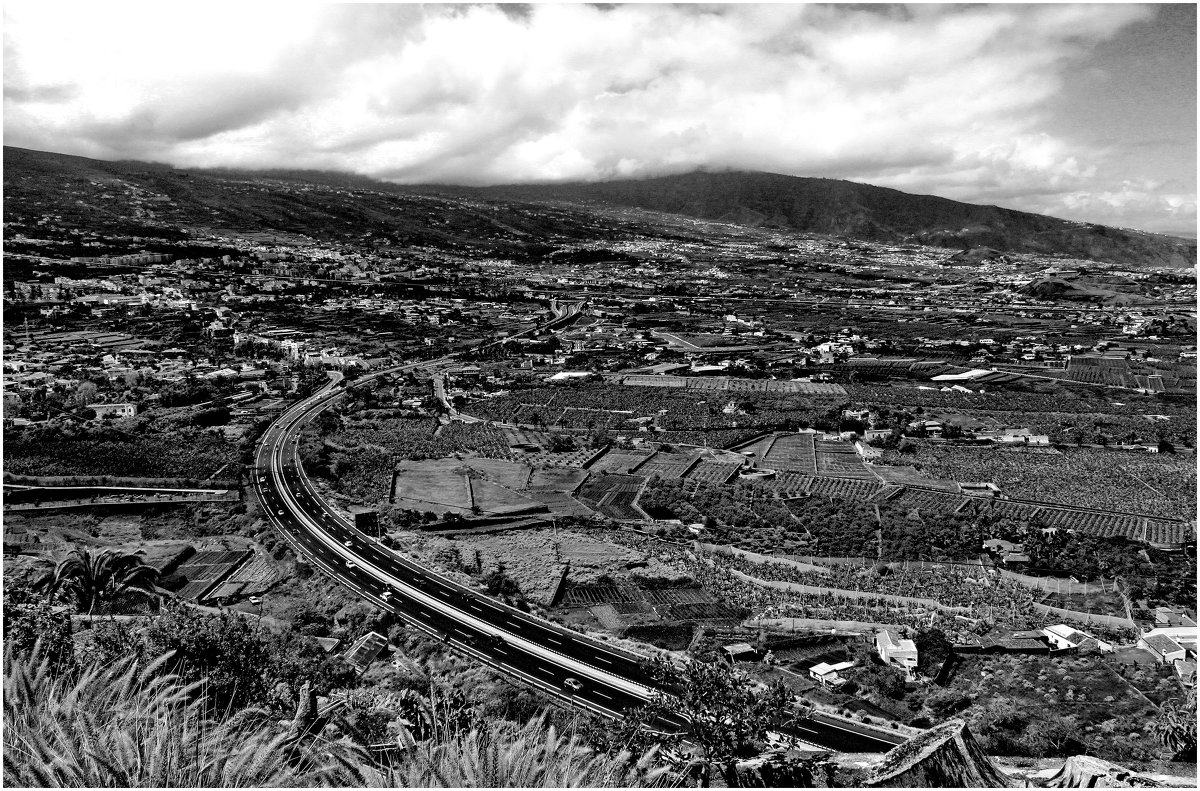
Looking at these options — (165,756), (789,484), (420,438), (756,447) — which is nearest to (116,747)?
(165,756)

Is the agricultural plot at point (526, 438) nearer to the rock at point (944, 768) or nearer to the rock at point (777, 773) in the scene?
the rock at point (777, 773)

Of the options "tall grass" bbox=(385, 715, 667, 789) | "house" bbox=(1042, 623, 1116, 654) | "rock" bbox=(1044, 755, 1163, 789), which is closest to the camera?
"tall grass" bbox=(385, 715, 667, 789)

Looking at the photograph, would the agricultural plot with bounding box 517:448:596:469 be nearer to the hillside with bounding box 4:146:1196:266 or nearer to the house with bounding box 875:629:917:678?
the house with bounding box 875:629:917:678

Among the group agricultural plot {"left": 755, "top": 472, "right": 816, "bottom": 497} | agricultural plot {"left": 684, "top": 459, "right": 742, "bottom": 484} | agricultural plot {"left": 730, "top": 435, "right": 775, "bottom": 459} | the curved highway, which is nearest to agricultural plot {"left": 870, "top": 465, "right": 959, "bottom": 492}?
agricultural plot {"left": 755, "top": 472, "right": 816, "bottom": 497}

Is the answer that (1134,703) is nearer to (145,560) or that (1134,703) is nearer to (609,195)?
(145,560)

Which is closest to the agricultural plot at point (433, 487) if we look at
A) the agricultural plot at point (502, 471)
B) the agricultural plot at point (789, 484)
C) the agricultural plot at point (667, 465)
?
the agricultural plot at point (502, 471)

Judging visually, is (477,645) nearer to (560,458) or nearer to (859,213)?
(560,458)

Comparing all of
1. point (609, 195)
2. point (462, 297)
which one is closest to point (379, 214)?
point (462, 297)
